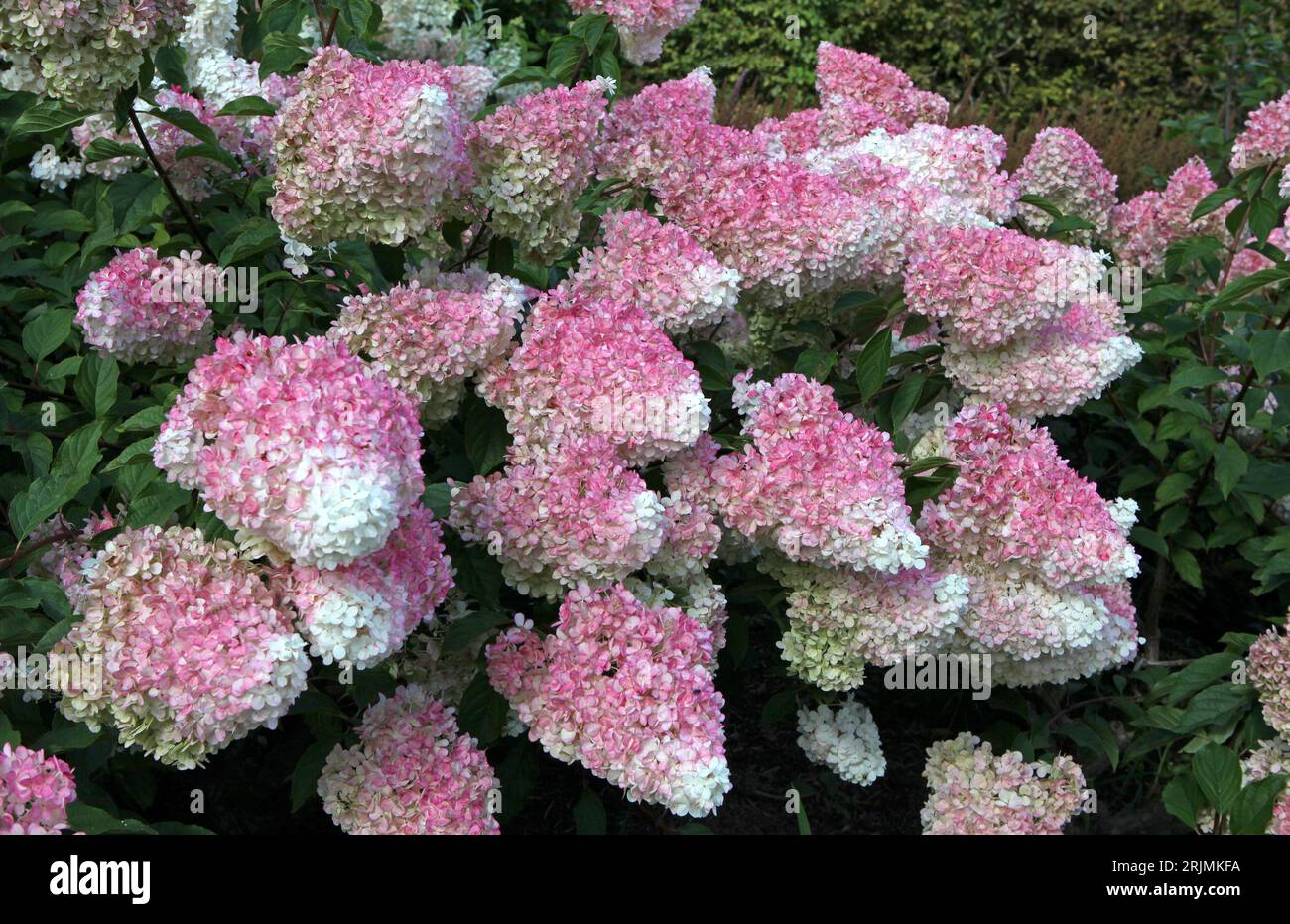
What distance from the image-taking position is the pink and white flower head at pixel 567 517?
228 centimetres

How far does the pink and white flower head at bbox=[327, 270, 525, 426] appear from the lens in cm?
245

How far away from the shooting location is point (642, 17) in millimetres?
3197

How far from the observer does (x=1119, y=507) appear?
116 inches

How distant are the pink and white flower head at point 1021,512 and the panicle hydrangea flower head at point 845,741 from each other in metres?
0.51

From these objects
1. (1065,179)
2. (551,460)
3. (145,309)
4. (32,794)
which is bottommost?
(32,794)

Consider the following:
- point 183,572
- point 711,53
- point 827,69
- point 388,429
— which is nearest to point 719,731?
point 388,429

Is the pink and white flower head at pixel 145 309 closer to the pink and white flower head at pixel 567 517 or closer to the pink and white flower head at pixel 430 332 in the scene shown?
the pink and white flower head at pixel 430 332

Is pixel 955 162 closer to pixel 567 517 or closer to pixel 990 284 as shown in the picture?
pixel 990 284

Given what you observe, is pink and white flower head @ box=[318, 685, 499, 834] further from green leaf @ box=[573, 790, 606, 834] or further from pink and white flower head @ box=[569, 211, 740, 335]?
pink and white flower head @ box=[569, 211, 740, 335]

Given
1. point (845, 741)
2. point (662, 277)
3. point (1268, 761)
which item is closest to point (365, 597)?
point (662, 277)

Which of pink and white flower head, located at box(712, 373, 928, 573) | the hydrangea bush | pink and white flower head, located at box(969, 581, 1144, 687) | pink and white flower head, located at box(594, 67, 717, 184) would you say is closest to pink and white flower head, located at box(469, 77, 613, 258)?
the hydrangea bush

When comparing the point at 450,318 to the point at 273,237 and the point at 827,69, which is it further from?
the point at 827,69

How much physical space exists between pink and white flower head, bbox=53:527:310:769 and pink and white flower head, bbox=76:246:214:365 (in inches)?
28.6

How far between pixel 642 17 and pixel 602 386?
128cm
